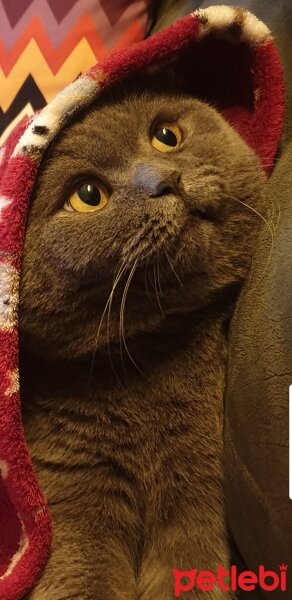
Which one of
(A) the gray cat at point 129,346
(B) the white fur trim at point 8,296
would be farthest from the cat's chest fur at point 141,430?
(B) the white fur trim at point 8,296

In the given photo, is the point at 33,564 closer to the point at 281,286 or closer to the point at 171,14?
the point at 281,286

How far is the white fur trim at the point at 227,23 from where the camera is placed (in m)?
0.92

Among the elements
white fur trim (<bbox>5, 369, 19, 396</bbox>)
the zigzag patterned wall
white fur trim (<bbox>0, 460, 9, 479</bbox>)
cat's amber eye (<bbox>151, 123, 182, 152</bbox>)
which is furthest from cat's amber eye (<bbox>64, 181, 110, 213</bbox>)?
the zigzag patterned wall

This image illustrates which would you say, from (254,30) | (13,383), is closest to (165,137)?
(254,30)

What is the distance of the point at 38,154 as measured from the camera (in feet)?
2.68

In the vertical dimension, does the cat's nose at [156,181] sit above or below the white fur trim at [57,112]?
below

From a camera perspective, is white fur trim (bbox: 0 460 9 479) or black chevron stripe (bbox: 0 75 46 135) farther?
black chevron stripe (bbox: 0 75 46 135)

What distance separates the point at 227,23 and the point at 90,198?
0.35 metres

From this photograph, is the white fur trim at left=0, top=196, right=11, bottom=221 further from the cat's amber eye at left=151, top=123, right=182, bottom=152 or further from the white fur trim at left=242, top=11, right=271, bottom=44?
the white fur trim at left=242, top=11, right=271, bottom=44

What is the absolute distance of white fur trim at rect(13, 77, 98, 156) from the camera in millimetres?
814

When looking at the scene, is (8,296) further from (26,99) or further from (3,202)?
(26,99)

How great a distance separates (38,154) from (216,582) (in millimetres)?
571

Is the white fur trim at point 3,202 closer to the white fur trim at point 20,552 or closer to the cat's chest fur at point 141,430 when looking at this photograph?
the cat's chest fur at point 141,430

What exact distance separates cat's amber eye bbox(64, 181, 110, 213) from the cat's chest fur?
191 mm
